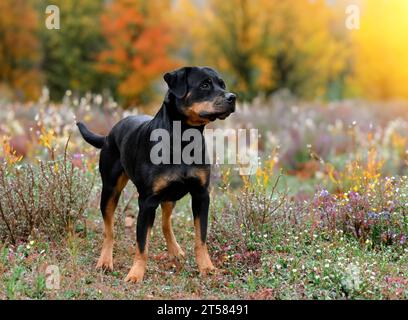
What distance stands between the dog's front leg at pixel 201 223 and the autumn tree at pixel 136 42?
66.0 ft

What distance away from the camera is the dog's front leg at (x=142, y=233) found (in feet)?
18.6

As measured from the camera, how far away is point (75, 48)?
28.0 meters

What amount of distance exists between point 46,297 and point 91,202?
304 centimetres

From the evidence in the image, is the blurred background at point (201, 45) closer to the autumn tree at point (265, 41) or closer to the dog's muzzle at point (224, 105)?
the autumn tree at point (265, 41)

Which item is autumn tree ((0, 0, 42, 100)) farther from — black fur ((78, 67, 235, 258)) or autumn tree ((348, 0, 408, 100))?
black fur ((78, 67, 235, 258))

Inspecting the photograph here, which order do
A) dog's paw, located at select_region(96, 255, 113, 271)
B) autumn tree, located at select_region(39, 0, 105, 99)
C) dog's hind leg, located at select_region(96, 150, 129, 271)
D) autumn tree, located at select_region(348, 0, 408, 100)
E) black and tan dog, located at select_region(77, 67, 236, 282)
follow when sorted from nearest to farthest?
1. black and tan dog, located at select_region(77, 67, 236, 282)
2. dog's paw, located at select_region(96, 255, 113, 271)
3. dog's hind leg, located at select_region(96, 150, 129, 271)
4. autumn tree, located at select_region(348, 0, 408, 100)
5. autumn tree, located at select_region(39, 0, 105, 99)

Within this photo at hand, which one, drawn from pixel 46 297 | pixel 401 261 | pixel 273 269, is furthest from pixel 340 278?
pixel 46 297

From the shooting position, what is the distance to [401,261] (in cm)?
609

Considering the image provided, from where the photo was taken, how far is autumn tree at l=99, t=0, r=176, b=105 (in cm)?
2581

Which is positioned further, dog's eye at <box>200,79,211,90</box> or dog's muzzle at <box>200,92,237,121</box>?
dog's eye at <box>200,79,211,90</box>

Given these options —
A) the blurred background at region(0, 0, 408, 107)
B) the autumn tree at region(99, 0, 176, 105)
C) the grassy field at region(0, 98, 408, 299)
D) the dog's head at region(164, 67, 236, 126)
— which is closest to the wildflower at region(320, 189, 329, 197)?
the grassy field at region(0, 98, 408, 299)

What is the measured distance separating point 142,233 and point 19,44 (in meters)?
24.2

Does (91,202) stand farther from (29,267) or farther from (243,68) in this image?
(243,68)

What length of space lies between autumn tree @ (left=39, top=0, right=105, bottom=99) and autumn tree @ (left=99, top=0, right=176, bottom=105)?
1.31 metres
